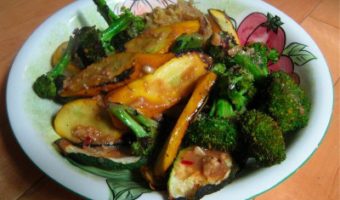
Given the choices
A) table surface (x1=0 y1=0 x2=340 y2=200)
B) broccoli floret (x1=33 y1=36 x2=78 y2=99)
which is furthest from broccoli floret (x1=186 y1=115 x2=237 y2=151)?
broccoli floret (x1=33 y1=36 x2=78 y2=99)

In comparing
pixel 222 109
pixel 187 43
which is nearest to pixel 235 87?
pixel 222 109

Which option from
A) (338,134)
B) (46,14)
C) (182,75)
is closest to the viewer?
(182,75)

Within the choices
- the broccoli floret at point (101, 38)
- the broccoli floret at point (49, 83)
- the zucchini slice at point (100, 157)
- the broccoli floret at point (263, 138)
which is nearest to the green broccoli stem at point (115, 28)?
the broccoli floret at point (101, 38)

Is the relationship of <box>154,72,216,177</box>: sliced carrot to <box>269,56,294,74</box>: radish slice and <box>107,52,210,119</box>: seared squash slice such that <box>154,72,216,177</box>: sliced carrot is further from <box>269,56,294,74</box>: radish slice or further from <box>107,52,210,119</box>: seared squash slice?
<box>269,56,294,74</box>: radish slice

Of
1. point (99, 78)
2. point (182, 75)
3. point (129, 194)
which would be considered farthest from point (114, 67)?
point (129, 194)

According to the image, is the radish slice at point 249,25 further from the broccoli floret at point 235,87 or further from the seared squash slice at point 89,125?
the seared squash slice at point 89,125

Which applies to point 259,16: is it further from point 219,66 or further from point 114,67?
point 114,67
